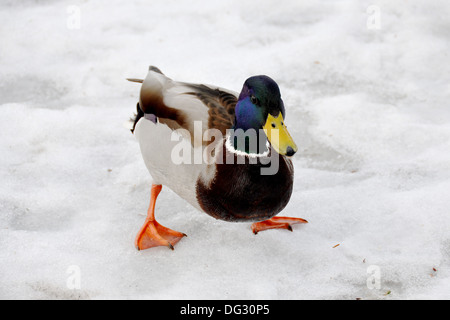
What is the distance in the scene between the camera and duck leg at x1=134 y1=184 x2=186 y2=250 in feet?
10.5

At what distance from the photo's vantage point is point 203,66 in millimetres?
5008

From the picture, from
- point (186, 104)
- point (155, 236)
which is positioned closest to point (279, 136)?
point (186, 104)

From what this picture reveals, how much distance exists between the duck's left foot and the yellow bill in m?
0.87

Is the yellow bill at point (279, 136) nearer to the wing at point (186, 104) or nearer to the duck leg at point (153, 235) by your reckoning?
the wing at point (186, 104)

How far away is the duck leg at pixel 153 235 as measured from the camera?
3.19m

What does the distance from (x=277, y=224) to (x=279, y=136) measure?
93cm

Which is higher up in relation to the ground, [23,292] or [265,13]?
[265,13]

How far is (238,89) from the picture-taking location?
4785 mm

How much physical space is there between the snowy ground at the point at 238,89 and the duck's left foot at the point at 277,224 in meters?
0.07

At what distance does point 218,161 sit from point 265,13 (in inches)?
131

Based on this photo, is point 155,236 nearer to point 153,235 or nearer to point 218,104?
point 153,235

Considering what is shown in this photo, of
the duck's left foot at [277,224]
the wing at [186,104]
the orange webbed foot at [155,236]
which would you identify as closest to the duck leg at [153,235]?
the orange webbed foot at [155,236]
